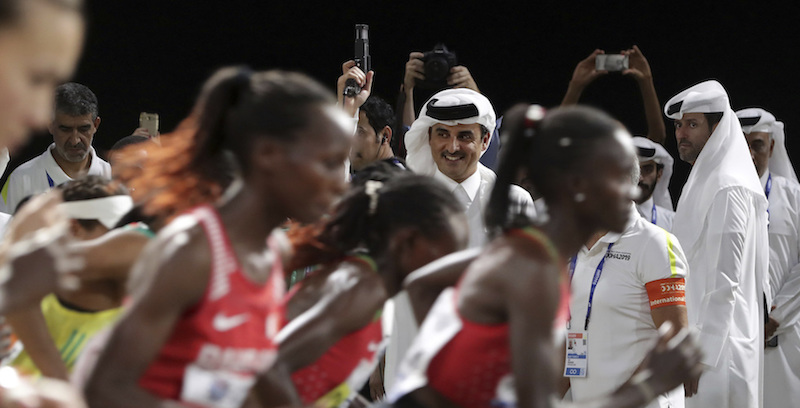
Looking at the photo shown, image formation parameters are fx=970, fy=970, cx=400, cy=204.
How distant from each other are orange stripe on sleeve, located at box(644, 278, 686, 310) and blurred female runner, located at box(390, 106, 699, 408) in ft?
6.44

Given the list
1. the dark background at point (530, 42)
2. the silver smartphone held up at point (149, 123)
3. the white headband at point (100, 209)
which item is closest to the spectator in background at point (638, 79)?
the dark background at point (530, 42)

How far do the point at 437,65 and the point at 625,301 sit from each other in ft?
5.90

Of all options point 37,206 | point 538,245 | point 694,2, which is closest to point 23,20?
point 37,206

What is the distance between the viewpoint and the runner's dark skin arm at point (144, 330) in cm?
157

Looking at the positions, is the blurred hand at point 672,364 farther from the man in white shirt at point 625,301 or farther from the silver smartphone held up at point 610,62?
the silver smartphone held up at point 610,62

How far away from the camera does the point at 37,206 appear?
195cm

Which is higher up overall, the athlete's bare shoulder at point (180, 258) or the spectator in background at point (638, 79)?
the athlete's bare shoulder at point (180, 258)

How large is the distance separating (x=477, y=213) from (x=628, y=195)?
2.39 meters

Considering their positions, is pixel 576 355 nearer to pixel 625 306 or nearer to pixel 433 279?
pixel 625 306

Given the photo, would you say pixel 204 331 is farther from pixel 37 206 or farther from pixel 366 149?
pixel 366 149

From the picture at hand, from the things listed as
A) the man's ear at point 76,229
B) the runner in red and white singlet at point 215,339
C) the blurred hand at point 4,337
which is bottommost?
the blurred hand at point 4,337

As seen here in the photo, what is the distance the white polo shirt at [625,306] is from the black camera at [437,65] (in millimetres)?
1550

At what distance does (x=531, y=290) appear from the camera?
5.87 ft

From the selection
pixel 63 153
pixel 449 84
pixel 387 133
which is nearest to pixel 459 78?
pixel 449 84
